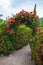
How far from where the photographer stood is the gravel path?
9.72 meters

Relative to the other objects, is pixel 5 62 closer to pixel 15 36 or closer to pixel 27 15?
pixel 15 36

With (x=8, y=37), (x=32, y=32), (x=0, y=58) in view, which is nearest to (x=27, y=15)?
(x=32, y=32)

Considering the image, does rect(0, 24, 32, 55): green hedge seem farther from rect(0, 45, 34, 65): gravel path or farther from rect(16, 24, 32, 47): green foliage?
rect(0, 45, 34, 65): gravel path

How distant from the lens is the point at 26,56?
10.8 metres

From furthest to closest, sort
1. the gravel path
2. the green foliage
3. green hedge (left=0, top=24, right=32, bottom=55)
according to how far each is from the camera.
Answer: the green foliage → green hedge (left=0, top=24, right=32, bottom=55) → the gravel path

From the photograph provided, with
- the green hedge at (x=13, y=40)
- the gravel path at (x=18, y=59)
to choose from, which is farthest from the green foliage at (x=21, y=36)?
the gravel path at (x=18, y=59)

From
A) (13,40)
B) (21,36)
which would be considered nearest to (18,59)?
(13,40)

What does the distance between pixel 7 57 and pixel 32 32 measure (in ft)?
12.8

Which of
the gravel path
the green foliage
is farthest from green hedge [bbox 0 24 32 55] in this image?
the gravel path

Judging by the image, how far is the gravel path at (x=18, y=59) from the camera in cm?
972

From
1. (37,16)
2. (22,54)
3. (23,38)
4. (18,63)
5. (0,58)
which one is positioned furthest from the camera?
(37,16)

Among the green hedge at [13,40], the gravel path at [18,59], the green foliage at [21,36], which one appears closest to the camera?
the gravel path at [18,59]

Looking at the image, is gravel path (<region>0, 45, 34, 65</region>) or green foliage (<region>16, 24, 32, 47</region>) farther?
green foliage (<region>16, 24, 32, 47</region>)

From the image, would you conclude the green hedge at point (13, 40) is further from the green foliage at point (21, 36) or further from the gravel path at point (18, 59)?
the gravel path at point (18, 59)
